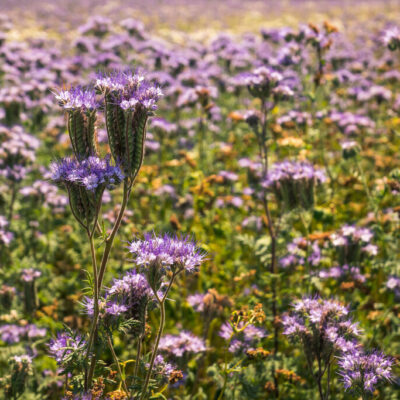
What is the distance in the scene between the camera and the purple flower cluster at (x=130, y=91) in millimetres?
2679

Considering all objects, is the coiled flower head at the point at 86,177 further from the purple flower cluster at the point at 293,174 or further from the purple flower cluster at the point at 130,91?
the purple flower cluster at the point at 293,174

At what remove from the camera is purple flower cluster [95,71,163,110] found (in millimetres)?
2679

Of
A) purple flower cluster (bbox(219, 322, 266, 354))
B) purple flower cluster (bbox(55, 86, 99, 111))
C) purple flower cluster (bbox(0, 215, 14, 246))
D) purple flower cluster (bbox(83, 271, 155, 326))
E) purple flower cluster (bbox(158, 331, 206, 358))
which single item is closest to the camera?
purple flower cluster (bbox(55, 86, 99, 111))

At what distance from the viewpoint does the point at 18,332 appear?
4539mm

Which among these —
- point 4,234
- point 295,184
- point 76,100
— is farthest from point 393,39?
point 4,234

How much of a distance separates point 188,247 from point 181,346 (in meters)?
1.48

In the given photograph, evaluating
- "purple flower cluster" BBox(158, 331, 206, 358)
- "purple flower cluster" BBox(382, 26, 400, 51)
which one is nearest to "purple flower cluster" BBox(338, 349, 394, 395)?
"purple flower cluster" BBox(158, 331, 206, 358)

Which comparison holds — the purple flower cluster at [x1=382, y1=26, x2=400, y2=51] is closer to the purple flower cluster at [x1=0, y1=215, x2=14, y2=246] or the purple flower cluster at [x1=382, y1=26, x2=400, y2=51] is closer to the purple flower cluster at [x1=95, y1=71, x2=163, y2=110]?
the purple flower cluster at [x1=95, y1=71, x2=163, y2=110]

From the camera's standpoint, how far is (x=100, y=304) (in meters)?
2.81

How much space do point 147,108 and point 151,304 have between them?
1275 millimetres

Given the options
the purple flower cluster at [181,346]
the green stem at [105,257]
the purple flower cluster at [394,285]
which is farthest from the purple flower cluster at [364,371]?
the purple flower cluster at [394,285]

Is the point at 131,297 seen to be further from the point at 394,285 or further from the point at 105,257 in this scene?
the point at 394,285

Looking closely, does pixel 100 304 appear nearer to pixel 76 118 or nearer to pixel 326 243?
pixel 76 118

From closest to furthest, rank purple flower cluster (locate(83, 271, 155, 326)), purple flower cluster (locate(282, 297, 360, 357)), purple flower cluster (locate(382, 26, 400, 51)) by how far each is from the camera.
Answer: purple flower cluster (locate(83, 271, 155, 326))
purple flower cluster (locate(282, 297, 360, 357))
purple flower cluster (locate(382, 26, 400, 51))
